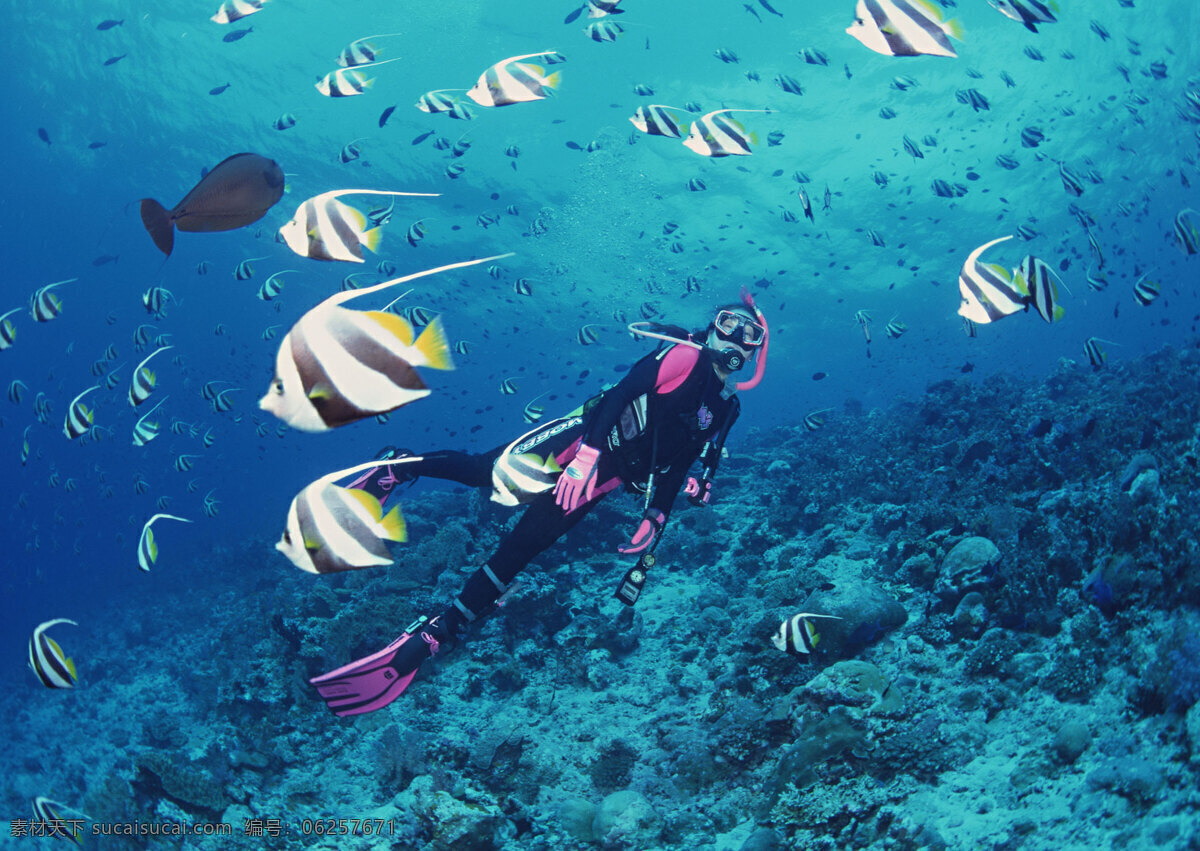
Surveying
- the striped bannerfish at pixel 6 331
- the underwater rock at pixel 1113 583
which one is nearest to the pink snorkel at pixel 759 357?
the underwater rock at pixel 1113 583

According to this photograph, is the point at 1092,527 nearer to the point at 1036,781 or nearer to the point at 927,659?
the point at 927,659

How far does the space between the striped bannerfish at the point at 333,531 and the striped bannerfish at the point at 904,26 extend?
2816 mm

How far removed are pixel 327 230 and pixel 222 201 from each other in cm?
43

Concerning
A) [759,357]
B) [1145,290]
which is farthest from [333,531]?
[1145,290]

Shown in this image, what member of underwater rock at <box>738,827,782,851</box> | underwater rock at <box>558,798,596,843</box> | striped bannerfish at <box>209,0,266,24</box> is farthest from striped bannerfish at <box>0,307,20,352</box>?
underwater rock at <box>738,827,782,851</box>

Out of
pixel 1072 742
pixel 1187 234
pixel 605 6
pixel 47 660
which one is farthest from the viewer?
pixel 1187 234

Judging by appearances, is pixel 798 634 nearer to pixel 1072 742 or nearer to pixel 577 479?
pixel 1072 742

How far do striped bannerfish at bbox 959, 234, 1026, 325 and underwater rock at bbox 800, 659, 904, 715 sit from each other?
2608 millimetres

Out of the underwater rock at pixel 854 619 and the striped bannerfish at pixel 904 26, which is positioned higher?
the striped bannerfish at pixel 904 26

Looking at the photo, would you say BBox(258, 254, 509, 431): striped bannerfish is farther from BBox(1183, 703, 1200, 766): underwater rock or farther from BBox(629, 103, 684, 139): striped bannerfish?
BBox(1183, 703, 1200, 766): underwater rock

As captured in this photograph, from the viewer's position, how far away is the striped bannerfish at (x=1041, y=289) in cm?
301

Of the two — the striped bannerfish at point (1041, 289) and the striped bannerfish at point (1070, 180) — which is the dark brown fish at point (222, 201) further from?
the striped bannerfish at point (1070, 180)

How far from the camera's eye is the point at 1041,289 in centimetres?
301

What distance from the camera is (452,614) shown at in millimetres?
5215
